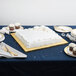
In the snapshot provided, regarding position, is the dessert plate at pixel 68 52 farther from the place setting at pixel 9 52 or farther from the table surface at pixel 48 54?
the place setting at pixel 9 52

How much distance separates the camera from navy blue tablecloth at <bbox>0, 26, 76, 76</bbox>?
1.11m

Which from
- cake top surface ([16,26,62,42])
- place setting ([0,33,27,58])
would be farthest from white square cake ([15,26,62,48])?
place setting ([0,33,27,58])

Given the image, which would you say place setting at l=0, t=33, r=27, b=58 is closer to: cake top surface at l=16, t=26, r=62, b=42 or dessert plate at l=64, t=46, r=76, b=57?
cake top surface at l=16, t=26, r=62, b=42

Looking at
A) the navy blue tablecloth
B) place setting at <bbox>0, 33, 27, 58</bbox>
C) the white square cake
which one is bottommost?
the navy blue tablecloth

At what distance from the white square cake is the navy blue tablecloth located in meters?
0.07

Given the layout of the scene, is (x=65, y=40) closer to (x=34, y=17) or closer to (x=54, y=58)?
(x=54, y=58)

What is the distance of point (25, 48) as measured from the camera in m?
1.24

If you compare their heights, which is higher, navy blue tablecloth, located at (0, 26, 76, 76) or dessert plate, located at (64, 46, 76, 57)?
dessert plate, located at (64, 46, 76, 57)

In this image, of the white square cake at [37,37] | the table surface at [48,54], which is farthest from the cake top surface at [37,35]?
the table surface at [48,54]
